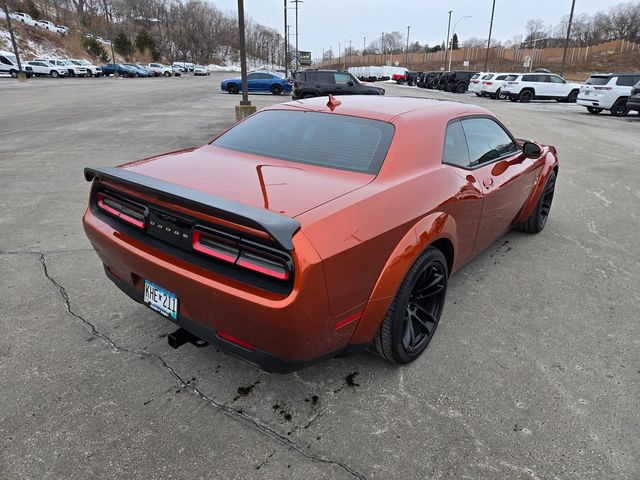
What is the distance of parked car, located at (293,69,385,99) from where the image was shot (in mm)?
18969

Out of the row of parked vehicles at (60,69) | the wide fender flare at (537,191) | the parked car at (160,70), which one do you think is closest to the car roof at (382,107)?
the wide fender flare at (537,191)

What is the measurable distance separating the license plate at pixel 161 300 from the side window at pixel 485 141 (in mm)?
2277

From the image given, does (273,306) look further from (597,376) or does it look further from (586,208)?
(586,208)

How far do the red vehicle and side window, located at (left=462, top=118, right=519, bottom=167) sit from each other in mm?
29

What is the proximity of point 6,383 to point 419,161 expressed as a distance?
269 cm

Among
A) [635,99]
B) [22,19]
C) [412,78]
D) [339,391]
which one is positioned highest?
[22,19]

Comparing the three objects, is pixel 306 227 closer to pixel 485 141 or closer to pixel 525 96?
pixel 485 141

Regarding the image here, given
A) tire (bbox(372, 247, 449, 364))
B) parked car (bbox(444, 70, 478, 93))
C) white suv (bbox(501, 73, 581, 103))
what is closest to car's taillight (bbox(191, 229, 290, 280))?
tire (bbox(372, 247, 449, 364))

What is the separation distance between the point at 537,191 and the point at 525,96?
Result: 2589cm

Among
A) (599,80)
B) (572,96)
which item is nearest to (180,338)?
(599,80)

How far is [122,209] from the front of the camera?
2490 millimetres

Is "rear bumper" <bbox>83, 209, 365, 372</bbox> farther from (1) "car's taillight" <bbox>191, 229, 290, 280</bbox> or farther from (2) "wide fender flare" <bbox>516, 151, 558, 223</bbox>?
(2) "wide fender flare" <bbox>516, 151, 558, 223</bbox>

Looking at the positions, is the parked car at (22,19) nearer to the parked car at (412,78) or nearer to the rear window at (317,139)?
the parked car at (412,78)

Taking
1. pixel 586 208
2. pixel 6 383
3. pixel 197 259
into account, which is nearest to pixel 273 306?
pixel 197 259
